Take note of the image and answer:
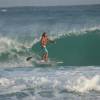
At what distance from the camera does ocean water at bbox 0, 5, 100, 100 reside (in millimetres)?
14227

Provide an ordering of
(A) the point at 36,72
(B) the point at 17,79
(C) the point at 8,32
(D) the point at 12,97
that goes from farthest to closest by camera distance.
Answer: (C) the point at 8,32 < (A) the point at 36,72 < (B) the point at 17,79 < (D) the point at 12,97

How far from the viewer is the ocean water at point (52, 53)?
14.2m

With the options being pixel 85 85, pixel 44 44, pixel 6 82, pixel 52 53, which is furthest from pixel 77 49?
pixel 85 85

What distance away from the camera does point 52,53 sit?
71.3 ft

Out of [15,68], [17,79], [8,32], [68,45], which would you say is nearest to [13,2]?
[8,32]

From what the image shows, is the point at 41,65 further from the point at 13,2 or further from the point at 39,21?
the point at 13,2

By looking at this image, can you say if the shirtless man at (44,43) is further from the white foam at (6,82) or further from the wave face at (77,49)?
the white foam at (6,82)

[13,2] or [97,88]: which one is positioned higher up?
[13,2]

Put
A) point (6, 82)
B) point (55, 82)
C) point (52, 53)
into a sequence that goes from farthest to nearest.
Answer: point (52, 53) < point (6, 82) < point (55, 82)

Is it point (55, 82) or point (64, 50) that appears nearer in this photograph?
point (55, 82)

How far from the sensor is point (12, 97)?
536 inches

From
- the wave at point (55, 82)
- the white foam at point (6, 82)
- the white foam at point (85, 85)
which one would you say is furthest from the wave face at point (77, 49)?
the white foam at point (6, 82)

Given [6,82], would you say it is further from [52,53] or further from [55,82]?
[52,53]

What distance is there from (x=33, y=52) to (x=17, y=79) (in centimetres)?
609
